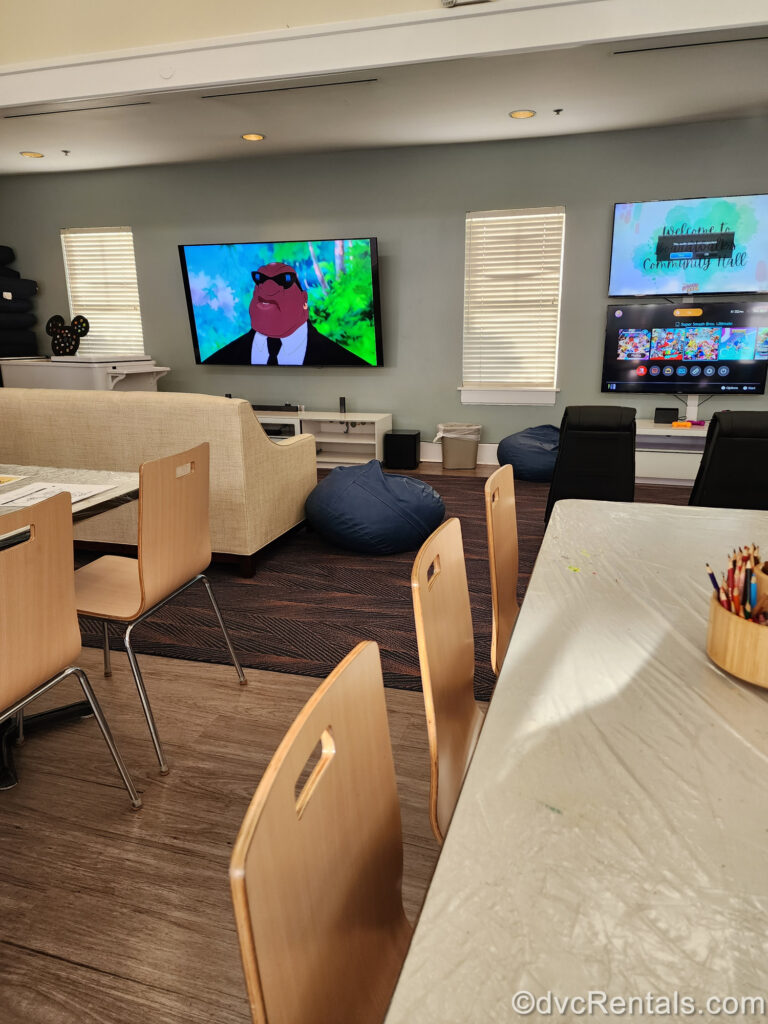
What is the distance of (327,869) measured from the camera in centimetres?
65

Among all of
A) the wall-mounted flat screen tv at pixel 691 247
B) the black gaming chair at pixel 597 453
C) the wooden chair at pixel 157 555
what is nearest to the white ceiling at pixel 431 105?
the wall-mounted flat screen tv at pixel 691 247

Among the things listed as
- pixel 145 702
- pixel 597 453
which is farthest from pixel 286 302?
pixel 145 702

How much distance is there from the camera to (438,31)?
326 centimetres

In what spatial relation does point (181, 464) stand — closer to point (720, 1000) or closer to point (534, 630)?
point (534, 630)

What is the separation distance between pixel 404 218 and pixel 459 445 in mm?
2039

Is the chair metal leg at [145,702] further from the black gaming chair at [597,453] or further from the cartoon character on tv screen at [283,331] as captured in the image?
the cartoon character on tv screen at [283,331]

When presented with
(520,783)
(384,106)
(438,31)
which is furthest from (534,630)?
(384,106)

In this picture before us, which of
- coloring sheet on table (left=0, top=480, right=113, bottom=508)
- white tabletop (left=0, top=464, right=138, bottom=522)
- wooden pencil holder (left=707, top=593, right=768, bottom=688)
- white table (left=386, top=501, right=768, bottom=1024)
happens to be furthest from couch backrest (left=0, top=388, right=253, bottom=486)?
wooden pencil holder (left=707, top=593, right=768, bottom=688)

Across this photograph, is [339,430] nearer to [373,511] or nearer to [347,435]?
[347,435]

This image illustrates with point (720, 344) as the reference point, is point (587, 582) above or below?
below

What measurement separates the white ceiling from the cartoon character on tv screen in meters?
1.04

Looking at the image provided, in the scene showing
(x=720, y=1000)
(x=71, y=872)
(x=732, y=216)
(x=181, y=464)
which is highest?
(x=732, y=216)

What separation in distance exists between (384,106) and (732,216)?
9.02 ft

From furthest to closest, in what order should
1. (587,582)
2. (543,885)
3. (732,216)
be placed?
1. (732,216)
2. (587,582)
3. (543,885)
